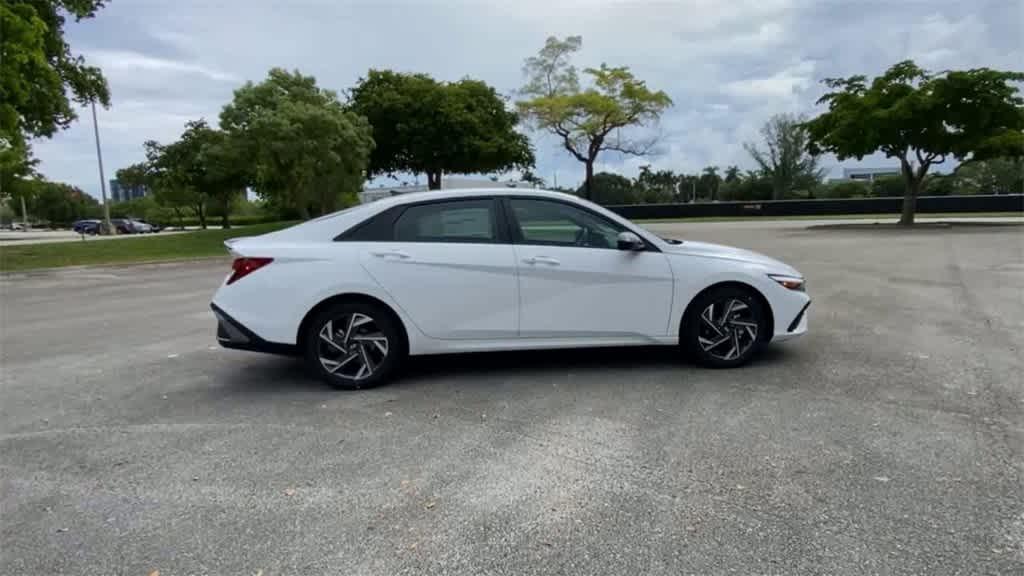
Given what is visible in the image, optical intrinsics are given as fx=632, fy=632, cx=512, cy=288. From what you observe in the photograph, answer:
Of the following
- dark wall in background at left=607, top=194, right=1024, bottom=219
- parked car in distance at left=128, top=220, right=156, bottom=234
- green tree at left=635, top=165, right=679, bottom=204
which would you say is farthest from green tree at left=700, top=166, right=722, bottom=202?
parked car in distance at left=128, top=220, right=156, bottom=234

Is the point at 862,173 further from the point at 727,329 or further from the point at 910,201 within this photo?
the point at 727,329

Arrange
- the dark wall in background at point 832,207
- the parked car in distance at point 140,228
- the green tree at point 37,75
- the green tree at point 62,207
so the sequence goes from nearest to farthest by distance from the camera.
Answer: the green tree at point 37,75 < the dark wall in background at point 832,207 < the parked car in distance at point 140,228 < the green tree at point 62,207

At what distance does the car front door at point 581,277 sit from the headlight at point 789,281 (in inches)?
36.2

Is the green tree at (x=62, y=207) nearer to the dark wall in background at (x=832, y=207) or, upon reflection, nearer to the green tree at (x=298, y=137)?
the green tree at (x=298, y=137)

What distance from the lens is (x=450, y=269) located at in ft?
16.0

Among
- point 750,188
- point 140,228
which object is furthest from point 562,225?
point 140,228

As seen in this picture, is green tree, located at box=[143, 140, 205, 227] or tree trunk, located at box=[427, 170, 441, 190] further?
green tree, located at box=[143, 140, 205, 227]

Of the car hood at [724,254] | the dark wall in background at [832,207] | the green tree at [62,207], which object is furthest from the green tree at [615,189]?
the green tree at [62,207]

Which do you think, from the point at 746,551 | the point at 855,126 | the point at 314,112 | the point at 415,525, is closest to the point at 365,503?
the point at 415,525

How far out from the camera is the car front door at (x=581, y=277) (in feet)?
16.3

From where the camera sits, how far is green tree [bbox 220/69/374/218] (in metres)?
24.5

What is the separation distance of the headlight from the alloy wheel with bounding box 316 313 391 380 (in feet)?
10.5

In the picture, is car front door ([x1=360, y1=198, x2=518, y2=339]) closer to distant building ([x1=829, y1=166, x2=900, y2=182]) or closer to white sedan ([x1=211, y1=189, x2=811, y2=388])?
white sedan ([x1=211, y1=189, x2=811, y2=388])

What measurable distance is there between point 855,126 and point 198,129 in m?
40.4
